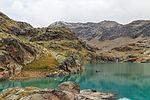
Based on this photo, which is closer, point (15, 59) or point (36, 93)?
point (36, 93)

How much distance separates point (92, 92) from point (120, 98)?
11.2 meters

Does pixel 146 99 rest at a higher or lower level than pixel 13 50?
lower

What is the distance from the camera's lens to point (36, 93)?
63312mm

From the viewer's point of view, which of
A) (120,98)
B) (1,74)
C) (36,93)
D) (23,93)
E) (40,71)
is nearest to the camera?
(36,93)

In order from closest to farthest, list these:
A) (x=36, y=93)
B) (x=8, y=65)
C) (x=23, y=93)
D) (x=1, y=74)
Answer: (x=36, y=93) → (x=23, y=93) → (x=1, y=74) → (x=8, y=65)

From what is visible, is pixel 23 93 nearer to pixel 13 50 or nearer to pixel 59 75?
pixel 59 75

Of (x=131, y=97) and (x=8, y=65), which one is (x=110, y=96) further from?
(x=8, y=65)

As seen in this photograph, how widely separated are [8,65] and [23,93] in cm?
11644

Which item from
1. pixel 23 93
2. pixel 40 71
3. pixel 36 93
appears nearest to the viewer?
pixel 36 93

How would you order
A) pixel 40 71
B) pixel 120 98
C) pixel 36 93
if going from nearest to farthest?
pixel 36 93 → pixel 120 98 → pixel 40 71

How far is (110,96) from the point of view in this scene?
10362 cm

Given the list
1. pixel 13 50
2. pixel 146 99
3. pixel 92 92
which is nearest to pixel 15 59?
pixel 13 50

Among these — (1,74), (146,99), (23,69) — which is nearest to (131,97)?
(146,99)

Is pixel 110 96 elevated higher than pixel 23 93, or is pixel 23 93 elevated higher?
pixel 23 93
